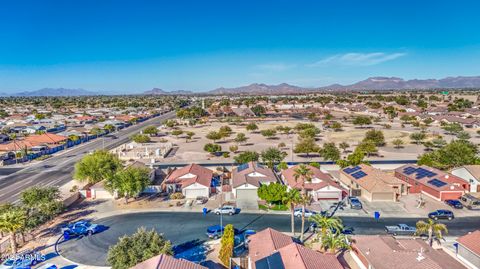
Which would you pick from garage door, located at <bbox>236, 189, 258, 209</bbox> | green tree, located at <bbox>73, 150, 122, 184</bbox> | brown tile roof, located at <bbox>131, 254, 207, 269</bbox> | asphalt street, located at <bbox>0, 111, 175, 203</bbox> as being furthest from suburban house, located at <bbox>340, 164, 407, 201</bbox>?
asphalt street, located at <bbox>0, 111, 175, 203</bbox>

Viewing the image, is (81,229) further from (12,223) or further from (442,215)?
(442,215)

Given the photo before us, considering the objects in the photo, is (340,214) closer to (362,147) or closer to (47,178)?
(362,147)

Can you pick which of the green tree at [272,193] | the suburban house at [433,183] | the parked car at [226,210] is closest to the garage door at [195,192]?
the parked car at [226,210]

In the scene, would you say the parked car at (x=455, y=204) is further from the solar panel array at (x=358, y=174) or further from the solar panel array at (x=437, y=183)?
the solar panel array at (x=358, y=174)

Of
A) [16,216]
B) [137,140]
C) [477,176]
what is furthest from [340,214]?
[137,140]

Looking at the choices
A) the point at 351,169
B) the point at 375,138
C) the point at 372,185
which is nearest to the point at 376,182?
the point at 372,185

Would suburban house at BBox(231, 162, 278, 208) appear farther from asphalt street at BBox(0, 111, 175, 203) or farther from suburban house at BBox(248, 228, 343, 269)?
asphalt street at BBox(0, 111, 175, 203)
